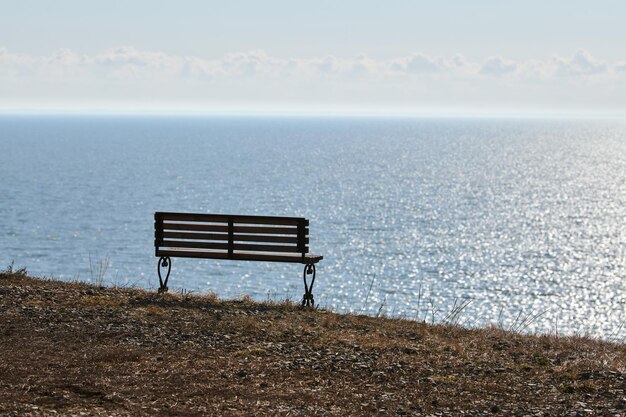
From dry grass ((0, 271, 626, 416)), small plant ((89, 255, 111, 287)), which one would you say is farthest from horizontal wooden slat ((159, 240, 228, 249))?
dry grass ((0, 271, 626, 416))

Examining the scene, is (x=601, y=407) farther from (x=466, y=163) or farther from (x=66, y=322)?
(x=466, y=163)

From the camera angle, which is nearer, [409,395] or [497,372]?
[409,395]

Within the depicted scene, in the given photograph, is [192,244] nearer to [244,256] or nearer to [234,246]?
[234,246]

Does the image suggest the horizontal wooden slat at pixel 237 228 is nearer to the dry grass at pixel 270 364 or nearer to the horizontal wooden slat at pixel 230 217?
the horizontal wooden slat at pixel 230 217

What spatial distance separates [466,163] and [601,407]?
172m

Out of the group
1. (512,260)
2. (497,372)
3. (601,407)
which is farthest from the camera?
(512,260)

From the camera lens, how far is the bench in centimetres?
1623

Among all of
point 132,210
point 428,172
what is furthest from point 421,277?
point 428,172

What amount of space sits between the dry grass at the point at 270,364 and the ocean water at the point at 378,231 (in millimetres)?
1804

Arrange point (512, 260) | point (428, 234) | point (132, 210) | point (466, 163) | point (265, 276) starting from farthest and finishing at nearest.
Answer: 1. point (466, 163)
2. point (132, 210)
3. point (428, 234)
4. point (512, 260)
5. point (265, 276)

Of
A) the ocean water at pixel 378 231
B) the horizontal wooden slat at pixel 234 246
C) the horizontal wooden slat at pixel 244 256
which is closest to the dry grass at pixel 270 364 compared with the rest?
the horizontal wooden slat at pixel 244 256

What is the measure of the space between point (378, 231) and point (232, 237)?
6583cm

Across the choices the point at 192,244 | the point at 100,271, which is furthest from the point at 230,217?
the point at 100,271

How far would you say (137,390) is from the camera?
9562mm
